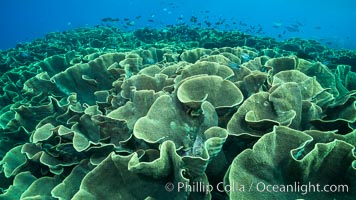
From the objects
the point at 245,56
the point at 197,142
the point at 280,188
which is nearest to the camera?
the point at 280,188

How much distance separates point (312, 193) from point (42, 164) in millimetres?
2550

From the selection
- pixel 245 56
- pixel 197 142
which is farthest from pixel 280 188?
pixel 245 56

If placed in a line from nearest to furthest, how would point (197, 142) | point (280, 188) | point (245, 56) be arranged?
1. point (280, 188)
2. point (197, 142)
3. point (245, 56)

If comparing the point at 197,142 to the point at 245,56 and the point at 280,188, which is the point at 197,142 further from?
the point at 245,56

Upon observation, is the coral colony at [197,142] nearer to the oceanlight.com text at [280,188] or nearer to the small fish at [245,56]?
the oceanlight.com text at [280,188]

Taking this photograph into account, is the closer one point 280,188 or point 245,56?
point 280,188

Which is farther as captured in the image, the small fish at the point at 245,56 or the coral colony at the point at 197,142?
the small fish at the point at 245,56

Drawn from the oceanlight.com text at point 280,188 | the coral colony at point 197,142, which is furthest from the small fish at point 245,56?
the oceanlight.com text at point 280,188

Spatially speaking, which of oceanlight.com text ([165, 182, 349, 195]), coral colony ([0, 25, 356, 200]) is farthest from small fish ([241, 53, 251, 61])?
oceanlight.com text ([165, 182, 349, 195])

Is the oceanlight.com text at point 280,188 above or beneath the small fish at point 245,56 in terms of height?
beneath

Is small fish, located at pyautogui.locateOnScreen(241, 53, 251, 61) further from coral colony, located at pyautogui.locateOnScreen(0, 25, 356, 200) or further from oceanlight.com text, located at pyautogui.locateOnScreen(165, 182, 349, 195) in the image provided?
→ oceanlight.com text, located at pyautogui.locateOnScreen(165, 182, 349, 195)

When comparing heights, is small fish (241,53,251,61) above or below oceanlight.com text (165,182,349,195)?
above

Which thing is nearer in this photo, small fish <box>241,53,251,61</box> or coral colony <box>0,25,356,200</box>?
coral colony <box>0,25,356,200</box>

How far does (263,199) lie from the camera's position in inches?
74.8
